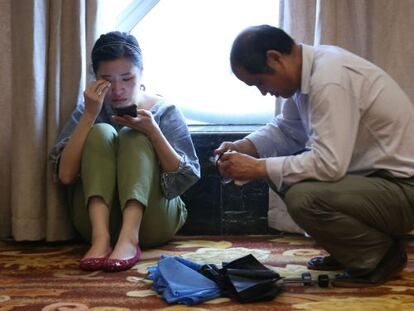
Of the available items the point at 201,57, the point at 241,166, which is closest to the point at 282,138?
the point at 241,166

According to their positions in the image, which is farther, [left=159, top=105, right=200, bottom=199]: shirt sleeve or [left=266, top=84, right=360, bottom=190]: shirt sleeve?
[left=159, top=105, right=200, bottom=199]: shirt sleeve

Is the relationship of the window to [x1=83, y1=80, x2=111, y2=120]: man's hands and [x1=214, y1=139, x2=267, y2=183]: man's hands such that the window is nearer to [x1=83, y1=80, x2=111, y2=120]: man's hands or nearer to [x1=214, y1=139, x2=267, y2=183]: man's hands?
[x1=83, y1=80, x2=111, y2=120]: man's hands

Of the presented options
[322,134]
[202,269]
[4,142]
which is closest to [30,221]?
[4,142]

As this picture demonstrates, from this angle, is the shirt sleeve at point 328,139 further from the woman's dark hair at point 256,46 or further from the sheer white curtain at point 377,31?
the sheer white curtain at point 377,31

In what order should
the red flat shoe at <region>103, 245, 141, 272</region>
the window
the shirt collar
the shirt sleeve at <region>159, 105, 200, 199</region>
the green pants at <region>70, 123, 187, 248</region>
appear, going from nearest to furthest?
the shirt collar < the red flat shoe at <region>103, 245, 141, 272</region> < the green pants at <region>70, 123, 187, 248</region> < the shirt sleeve at <region>159, 105, 200, 199</region> < the window

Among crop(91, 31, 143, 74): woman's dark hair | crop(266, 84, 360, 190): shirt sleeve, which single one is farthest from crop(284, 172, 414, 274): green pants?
crop(91, 31, 143, 74): woman's dark hair

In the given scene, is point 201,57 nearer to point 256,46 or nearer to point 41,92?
point 41,92

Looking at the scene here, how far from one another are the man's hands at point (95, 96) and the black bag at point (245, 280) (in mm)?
639

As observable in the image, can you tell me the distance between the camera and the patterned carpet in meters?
1.58

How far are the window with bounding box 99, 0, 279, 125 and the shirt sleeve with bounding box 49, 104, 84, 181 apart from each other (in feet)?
1.74

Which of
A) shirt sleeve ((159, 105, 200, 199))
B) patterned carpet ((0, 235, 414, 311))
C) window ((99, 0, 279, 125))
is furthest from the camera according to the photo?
window ((99, 0, 279, 125))

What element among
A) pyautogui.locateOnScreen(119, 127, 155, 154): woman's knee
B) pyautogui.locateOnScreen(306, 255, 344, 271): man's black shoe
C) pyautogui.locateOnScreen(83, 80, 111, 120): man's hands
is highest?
pyautogui.locateOnScreen(83, 80, 111, 120): man's hands

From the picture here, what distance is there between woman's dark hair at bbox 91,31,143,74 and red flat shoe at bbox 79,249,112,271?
0.61m

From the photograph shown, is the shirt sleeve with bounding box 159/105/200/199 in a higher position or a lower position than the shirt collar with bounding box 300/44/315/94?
lower
